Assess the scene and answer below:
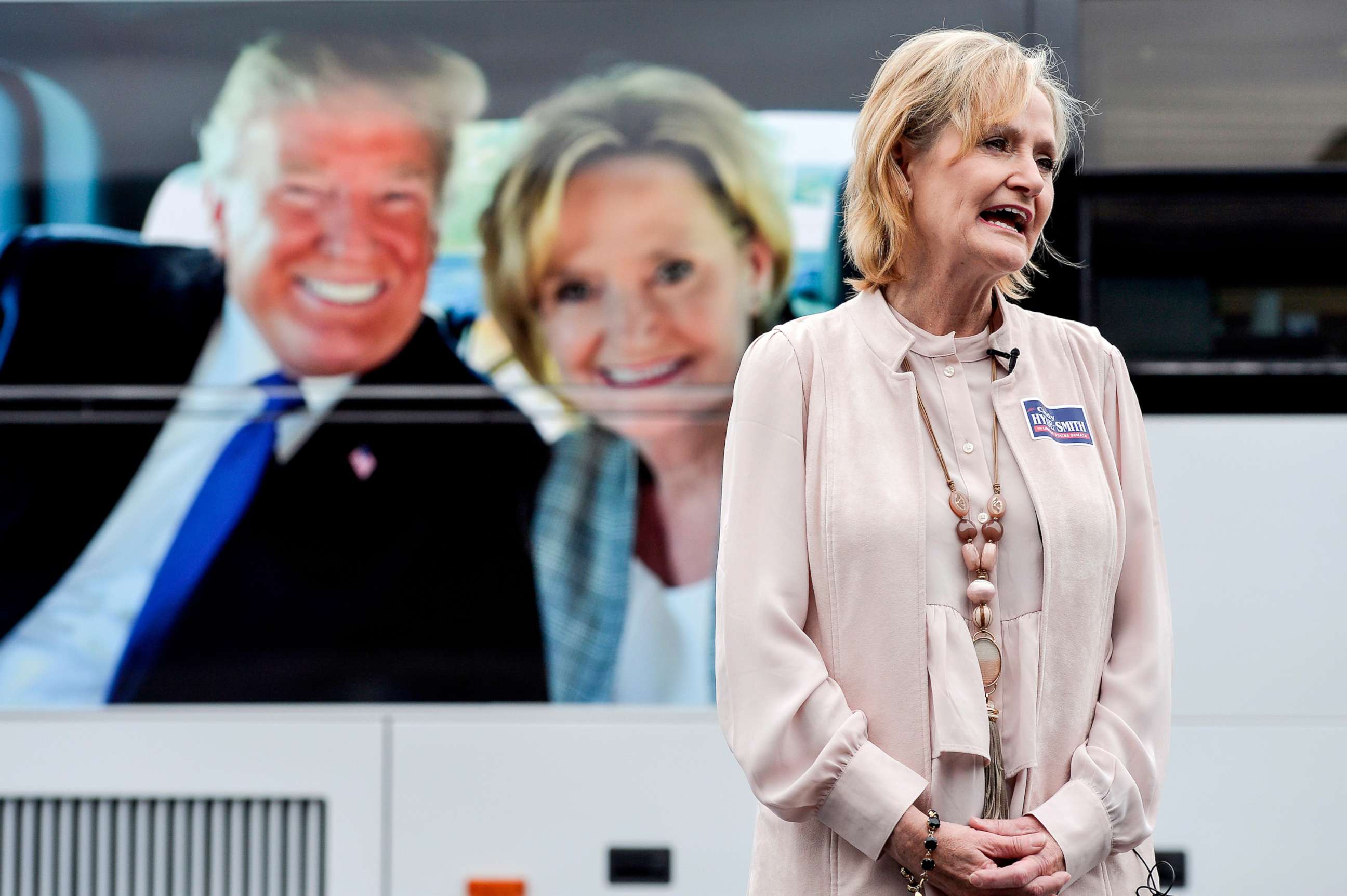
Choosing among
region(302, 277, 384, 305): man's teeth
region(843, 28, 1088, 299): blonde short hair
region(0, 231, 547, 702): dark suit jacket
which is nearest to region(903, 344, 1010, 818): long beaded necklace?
region(843, 28, 1088, 299): blonde short hair

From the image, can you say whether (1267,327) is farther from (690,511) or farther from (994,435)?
(994,435)

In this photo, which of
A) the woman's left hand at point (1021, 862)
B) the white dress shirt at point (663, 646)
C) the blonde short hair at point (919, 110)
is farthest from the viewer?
the white dress shirt at point (663, 646)

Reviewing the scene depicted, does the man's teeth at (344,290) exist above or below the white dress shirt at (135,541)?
above

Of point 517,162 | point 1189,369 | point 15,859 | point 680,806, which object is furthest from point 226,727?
point 1189,369

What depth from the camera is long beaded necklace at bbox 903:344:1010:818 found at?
1472mm

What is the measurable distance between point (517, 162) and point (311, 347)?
2.12 ft

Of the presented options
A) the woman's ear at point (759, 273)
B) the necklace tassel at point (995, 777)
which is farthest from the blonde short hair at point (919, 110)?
the woman's ear at point (759, 273)

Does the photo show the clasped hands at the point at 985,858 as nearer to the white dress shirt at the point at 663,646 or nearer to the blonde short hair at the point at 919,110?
the blonde short hair at the point at 919,110

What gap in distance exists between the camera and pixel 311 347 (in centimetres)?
298

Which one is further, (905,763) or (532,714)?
(532,714)

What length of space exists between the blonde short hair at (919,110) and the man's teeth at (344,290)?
159 cm

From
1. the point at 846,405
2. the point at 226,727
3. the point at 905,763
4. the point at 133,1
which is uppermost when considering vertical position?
the point at 133,1

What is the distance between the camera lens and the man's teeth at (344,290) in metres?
2.95

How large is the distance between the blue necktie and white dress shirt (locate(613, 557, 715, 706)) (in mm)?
911
